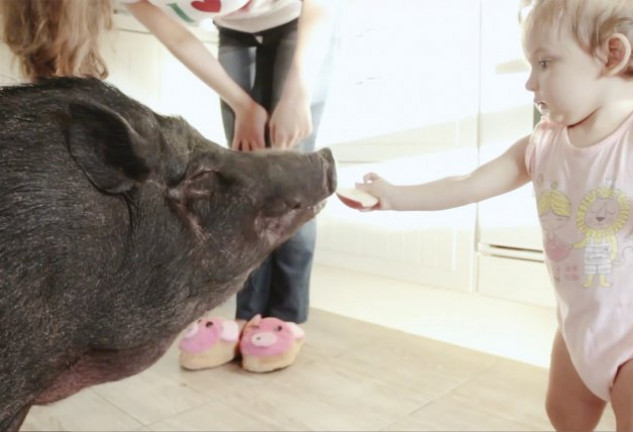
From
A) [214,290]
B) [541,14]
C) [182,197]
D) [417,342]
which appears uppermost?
[541,14]

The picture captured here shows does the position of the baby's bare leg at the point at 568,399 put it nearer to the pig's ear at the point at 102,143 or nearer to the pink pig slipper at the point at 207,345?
the pig's ear at the point at 102,143

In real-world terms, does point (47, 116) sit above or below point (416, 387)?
above

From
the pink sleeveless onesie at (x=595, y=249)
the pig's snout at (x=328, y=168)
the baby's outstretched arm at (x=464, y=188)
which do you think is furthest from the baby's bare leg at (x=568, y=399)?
the pig's snout at (x=328, y=168)

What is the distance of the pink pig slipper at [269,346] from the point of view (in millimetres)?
1520

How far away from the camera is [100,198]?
0.59 m

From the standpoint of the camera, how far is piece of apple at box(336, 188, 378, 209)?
988 mm

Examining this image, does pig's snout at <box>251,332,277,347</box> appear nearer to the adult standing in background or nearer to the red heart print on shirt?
the adult standing in background

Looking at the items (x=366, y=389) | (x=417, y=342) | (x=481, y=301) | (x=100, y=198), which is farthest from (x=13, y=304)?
(x=481, y=301)

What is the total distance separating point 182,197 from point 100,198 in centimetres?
9

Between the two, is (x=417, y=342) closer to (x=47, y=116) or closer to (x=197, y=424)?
(x=197, y=424)

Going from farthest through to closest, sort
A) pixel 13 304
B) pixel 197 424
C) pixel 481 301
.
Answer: pixel 481 301 < pixel 197 424 < pixel 13 304

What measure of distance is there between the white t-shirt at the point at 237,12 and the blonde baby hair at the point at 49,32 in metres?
0.10

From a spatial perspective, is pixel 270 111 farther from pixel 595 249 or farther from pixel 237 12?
pixel 595 249

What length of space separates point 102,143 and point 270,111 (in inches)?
40.8
